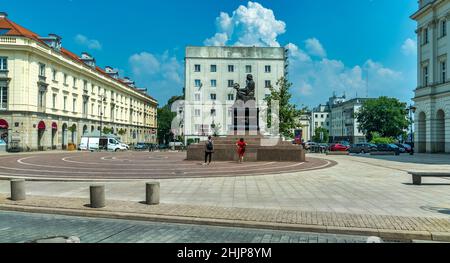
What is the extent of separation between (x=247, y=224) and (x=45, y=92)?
48512 millimetres

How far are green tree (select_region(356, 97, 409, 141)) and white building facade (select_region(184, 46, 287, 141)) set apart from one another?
2946 cm

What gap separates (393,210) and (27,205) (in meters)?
9.51

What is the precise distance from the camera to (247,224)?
7.27 m

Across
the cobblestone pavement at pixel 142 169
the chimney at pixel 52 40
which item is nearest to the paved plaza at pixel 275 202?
the cobblestone pavement at pixel 142 169

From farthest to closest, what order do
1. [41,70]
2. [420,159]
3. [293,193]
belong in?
[41,70]
[420,159]
[293,193]

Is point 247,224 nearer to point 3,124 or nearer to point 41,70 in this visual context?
point 3,124

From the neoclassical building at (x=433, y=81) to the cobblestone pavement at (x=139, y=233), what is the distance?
45.6 m

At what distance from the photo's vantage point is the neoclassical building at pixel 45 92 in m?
43.6

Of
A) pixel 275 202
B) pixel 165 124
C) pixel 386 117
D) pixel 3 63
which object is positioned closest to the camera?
pixel 275 202

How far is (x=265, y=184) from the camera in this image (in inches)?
537

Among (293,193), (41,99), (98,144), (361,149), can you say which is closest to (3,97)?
(41,99)

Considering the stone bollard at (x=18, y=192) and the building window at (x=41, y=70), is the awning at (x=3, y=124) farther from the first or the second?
the stone bollard at (x=18, y=192)

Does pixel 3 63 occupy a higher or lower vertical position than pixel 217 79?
lower

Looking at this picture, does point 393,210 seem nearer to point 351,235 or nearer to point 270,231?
point 351,235
